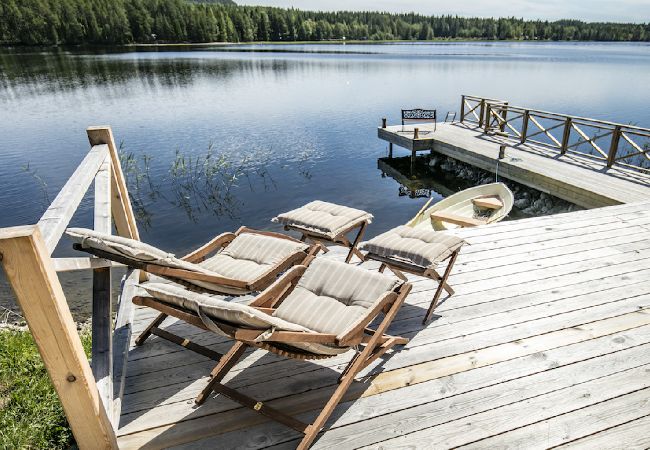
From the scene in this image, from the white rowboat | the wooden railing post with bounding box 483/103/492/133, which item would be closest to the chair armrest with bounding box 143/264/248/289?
the white rowboat

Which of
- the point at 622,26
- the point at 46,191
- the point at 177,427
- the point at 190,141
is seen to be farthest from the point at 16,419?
the point at 622,26

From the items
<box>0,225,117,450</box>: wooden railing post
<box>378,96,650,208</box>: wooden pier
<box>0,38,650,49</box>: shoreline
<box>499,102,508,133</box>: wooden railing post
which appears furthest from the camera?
<box>0,38,650,49</box>: shoreline

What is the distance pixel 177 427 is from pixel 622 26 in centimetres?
16546

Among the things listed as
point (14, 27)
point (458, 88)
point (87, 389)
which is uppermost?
point (14, 27)

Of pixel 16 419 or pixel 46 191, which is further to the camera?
pixel 46 191

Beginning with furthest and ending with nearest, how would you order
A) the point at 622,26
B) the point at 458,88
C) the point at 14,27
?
the point at 622,26 < the point at 14,27 < the point at 458,88

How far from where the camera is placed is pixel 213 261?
361cm

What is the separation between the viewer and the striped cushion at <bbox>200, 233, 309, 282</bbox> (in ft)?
11.1

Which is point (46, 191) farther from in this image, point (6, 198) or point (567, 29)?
point (567, 29)

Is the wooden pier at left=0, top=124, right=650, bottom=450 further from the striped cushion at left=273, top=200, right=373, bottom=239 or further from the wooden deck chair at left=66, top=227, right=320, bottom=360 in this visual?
the striped cushion at left=273, top=200, right=373, bottom=239

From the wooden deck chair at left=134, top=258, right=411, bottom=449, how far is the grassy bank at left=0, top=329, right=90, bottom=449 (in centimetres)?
95

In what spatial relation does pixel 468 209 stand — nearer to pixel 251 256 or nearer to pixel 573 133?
pixel 251 256

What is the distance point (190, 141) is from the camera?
1731cm

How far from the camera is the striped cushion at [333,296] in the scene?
2.77m
